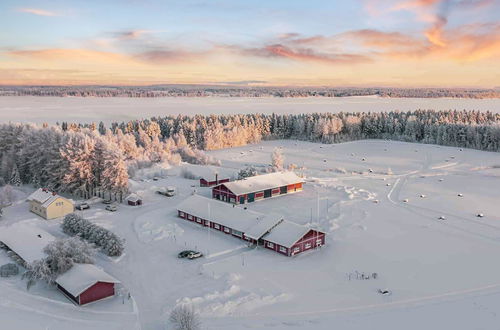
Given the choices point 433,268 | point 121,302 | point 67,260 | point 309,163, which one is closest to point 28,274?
point 67,260

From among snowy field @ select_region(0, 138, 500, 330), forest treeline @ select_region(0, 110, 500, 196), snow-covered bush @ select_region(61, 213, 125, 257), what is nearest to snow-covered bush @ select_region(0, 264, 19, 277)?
snowy field @ select_region(0, 138, 500, 330)

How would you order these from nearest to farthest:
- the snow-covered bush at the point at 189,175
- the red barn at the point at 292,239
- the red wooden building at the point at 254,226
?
the red barn at the point at 292,239, the red wooden building at the point at 254,226, the snow-covered bush at the point at 189,175

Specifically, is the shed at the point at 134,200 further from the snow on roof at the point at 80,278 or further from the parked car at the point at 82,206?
the snow on roof at the point at 80,278

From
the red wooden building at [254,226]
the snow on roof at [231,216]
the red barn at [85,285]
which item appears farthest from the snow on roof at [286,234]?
the red barn at [85,285]

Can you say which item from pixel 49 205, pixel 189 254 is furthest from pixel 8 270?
pixel 49 205

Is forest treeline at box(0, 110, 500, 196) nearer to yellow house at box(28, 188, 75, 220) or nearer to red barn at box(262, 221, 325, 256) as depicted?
yellow house at box(28, 188, 75, 220)

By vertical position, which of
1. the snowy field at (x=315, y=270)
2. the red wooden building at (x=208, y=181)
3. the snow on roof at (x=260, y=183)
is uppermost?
the snow on roof at (x=260, y=183)
